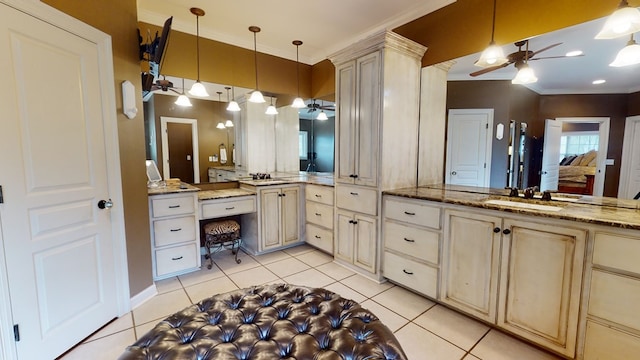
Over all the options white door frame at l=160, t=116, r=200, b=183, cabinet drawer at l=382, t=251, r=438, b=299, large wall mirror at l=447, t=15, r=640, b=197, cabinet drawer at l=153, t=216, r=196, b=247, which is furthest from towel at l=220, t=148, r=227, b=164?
large wall mirror at l=447, t=15, r=640, b=197

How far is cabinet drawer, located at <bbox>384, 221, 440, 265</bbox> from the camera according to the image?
222 centimetres

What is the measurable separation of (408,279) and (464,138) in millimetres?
1906

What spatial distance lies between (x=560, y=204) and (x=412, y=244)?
111 centimetres

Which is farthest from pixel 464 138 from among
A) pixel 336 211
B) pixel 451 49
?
pixel 336 211

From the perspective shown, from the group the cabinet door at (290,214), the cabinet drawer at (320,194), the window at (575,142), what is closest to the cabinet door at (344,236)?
the cabinet drawer at (320,194)

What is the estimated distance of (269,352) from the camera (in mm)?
1054

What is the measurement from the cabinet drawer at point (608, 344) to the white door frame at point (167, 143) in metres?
3.78

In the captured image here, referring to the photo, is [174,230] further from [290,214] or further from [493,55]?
[493,55]

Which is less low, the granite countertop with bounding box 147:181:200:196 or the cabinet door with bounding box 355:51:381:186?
the cabinet door with bounding box 355:51:381:186

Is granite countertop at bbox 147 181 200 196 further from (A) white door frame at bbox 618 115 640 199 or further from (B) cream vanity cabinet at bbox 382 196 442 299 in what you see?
(A) white door frame at bbox 618 115 640 199

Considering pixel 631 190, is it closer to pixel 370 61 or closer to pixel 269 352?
pixel 370 61

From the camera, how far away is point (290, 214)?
3.55 meters

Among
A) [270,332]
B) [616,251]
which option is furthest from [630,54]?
[270,332]

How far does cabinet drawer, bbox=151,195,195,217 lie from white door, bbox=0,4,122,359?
1.87 feet
